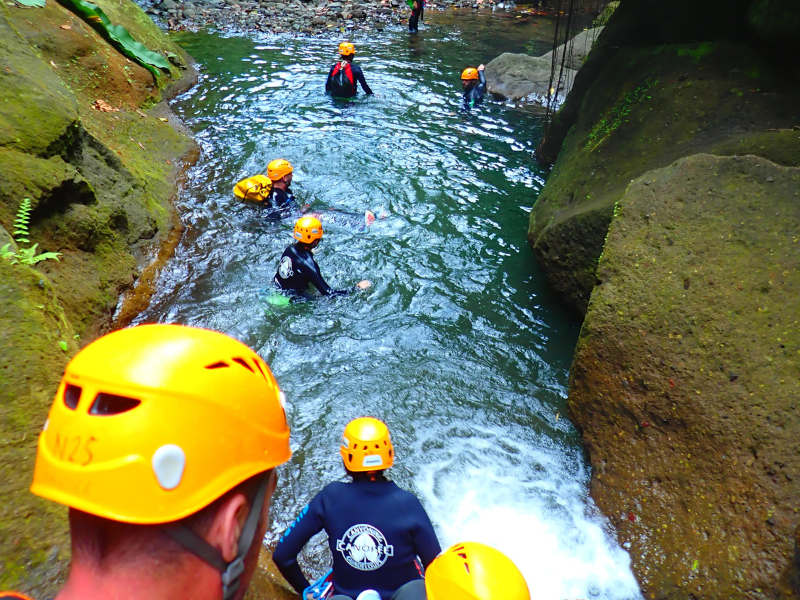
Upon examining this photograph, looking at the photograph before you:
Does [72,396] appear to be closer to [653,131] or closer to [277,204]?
→ [653,131]

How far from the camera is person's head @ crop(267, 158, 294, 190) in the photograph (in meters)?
8.05

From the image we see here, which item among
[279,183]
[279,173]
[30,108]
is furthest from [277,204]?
[30,108]

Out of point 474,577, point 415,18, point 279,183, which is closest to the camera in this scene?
point 474,577

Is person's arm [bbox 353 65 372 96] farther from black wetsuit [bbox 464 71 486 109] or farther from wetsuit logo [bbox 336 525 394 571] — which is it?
wetsuit logo [bbox 336 525 394 571]

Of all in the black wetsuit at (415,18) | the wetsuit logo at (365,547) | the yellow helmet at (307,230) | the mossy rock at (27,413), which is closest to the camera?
the mossy rock at (27,413)

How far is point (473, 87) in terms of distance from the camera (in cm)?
1270

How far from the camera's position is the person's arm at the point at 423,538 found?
117 inches

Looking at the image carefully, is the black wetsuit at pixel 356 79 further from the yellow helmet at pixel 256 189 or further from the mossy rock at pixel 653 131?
the mossy rock at pixel 653 131

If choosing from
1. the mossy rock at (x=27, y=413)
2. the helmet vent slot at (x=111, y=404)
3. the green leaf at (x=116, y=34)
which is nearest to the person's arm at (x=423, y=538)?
A: the mossy rock at (x=27, y=413)

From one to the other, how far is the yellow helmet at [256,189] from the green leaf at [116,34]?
5.78 m

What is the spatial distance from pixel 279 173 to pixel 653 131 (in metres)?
5.29

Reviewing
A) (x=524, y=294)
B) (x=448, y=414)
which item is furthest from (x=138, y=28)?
(x=448, y=414)

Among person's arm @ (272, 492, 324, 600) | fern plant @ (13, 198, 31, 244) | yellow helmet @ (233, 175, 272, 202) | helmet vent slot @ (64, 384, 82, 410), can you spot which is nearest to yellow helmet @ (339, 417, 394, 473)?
person's arm @ (272, 492, 324, 600)

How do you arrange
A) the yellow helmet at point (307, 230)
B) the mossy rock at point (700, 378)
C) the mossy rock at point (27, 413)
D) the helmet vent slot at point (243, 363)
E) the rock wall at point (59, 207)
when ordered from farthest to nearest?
the yellow helmet at point (307, 230)
the mossy rock at point (700, 378)
the rock wall at point (59, 207)
the mossy rock at point (27, 413)
the helmet vent slot at point (243, 363)
